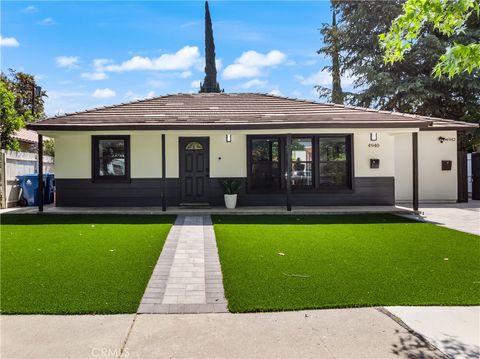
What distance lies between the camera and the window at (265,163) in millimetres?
11758

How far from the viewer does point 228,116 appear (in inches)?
434

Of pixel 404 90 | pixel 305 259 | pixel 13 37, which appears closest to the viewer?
pixel 305 259

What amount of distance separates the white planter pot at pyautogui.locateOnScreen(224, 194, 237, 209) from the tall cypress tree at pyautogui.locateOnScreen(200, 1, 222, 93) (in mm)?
15033

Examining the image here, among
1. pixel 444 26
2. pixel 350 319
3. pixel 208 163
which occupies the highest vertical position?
pixel 444 26

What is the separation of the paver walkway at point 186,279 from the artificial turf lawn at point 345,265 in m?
0.18

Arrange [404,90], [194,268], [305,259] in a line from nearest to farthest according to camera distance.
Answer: [194,268], [305,259], [404,90]

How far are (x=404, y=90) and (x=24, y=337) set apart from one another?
65.9 feet

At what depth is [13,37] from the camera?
34.9ft

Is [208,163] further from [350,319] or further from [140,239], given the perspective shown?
[350,319]

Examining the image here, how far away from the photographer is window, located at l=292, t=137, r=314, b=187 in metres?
11.8

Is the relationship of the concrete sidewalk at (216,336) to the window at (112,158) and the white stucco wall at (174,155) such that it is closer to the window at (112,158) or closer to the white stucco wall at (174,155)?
the white stucco wall at (174,155)

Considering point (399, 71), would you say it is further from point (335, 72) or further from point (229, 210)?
point (229, 210)

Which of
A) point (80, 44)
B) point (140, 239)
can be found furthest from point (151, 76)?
point (140, 239)

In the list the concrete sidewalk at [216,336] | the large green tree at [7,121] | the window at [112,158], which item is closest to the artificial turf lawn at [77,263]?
the concrete sidewalk at [216,336]
